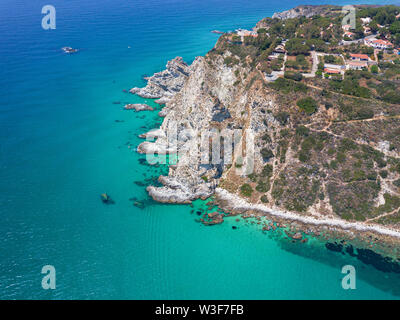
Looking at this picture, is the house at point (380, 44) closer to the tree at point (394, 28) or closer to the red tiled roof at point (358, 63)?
the tree at point (394, 28)

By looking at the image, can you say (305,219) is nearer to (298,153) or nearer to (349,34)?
(298,153)

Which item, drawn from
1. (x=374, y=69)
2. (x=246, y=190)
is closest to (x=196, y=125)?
(x=246, y=190)

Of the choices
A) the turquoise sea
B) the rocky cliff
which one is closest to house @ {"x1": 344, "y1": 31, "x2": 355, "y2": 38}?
the rocky cliff

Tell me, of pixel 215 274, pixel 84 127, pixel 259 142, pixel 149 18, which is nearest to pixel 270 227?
pixel 215 274

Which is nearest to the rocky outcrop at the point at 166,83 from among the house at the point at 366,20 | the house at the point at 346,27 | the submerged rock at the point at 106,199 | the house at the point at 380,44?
the submerged rock at the point at 106,199

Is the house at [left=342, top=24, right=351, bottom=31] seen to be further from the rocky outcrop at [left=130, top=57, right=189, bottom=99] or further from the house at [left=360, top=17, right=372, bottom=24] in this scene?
the rocky outcrop at [left=130, top=57, right=189, bottom=99]

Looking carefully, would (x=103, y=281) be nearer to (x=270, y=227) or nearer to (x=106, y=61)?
(x=270, y=227)
